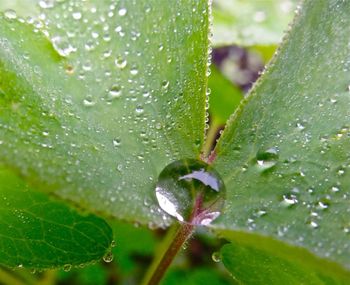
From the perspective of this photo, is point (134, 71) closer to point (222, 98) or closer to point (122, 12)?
point (122, 12)

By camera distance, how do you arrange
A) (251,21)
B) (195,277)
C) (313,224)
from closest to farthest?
(313,224), (195,277), (251,21)

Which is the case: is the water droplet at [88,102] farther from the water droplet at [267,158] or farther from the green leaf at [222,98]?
the green leaf at [222,98]

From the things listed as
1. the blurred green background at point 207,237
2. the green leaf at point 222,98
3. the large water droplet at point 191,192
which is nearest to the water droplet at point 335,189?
the large water droplet at point 191,192

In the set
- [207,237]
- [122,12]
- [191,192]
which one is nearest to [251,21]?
[207,237]

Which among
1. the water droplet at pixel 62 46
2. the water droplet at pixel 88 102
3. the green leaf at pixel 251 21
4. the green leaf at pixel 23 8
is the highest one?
the green leaf at pixel 251 21

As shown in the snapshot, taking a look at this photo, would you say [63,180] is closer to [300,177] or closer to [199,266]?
[300,177]

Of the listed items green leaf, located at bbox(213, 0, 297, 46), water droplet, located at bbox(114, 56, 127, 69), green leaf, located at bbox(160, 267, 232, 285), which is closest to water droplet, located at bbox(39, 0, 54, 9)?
water droplet, located at bbox(114, 56, 127, 69)

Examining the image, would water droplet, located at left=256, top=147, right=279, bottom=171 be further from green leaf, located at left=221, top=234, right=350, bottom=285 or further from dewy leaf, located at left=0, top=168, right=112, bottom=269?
dewy leaf, located at left=0, top=168, right=112, bottom=269
